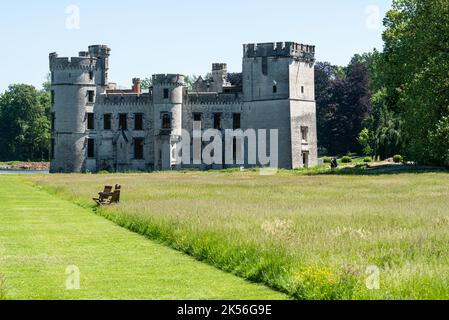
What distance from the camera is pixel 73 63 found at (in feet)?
262

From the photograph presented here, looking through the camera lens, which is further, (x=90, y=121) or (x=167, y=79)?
(x=90, y=121)

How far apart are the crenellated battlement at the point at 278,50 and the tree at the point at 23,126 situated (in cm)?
4965

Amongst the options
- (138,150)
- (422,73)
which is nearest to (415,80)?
(422,73)

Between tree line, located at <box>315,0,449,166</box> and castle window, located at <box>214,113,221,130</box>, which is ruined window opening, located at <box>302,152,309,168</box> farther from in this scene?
castle window, located at <box>214,113,221,130</box>

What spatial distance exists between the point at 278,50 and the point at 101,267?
62754 millimetres

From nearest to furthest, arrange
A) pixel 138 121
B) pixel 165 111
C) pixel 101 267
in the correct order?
pixel 101 267 < pixel 165 111 < pixel 138 121

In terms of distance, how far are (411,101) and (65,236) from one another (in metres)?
36.6

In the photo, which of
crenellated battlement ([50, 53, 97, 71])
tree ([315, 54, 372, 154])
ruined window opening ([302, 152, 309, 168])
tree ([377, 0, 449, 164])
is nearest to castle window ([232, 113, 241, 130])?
ruined window opening ([302, 152, 309, 168])

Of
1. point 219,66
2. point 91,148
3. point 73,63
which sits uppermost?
point 219,66

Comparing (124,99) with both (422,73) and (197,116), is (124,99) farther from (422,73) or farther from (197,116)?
(422,73)

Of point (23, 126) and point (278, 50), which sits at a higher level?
point (278, 50)

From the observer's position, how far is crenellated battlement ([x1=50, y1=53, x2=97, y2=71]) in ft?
263
